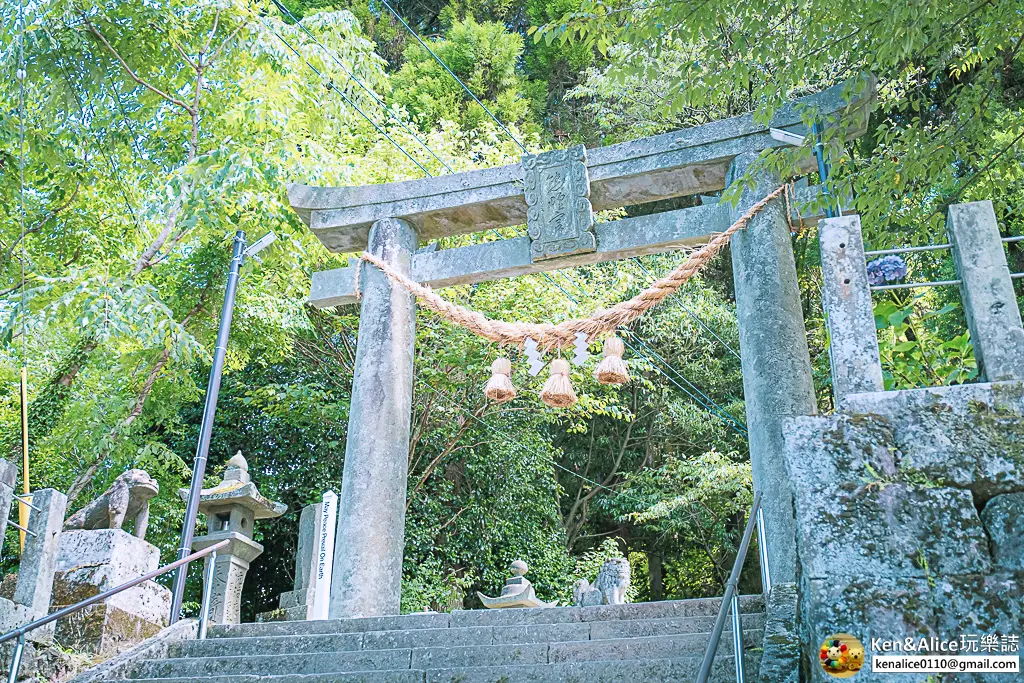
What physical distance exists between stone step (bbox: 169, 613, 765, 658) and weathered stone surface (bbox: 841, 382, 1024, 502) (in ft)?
4.80

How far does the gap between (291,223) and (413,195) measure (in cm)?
454

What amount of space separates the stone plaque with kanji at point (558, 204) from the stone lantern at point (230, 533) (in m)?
3.56

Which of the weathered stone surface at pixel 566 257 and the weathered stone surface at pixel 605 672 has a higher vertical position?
the weathered stone surface at pixel 566 257

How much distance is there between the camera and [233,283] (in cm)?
854

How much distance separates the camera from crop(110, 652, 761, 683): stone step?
4.20 meters

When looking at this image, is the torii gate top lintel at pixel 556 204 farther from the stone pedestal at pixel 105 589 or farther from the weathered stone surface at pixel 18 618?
the weathered stone surface at pixel 18 618

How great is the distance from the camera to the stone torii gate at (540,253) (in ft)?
21.0

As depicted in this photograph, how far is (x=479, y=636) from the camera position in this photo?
204 inches

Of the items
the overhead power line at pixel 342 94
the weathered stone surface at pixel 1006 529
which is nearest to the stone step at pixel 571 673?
the weathered stone surface at pixel 1006 529

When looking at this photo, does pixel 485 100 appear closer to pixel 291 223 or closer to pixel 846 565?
pixel 291 223

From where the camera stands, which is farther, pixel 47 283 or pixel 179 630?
pixel 47 283

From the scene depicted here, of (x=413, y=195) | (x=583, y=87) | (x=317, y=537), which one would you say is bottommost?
(x=317, y=537)

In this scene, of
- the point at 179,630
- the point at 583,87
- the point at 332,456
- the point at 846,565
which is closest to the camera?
the point at 846,565


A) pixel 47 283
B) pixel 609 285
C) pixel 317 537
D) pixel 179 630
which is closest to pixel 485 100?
pixel 609 285
